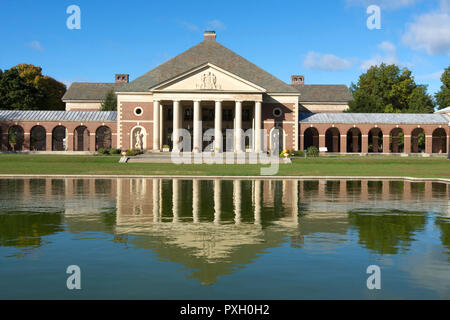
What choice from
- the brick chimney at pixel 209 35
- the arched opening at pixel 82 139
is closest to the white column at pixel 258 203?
the brick chimney at pixel 209 35

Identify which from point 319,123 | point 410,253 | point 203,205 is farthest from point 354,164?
point 410,253

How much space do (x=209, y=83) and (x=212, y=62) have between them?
4.24 metres

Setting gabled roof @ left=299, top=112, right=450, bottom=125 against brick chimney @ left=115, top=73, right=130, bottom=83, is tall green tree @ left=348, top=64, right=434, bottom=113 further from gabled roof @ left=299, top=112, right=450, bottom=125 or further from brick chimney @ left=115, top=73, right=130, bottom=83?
brick chimney @ left=115, top=73, right=130, bottom=83

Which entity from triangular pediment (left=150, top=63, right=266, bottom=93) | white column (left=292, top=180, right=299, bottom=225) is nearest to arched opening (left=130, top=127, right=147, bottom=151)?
triangular pediment (left=150, top=63, right=266, bottom=93)

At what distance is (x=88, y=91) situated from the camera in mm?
92812

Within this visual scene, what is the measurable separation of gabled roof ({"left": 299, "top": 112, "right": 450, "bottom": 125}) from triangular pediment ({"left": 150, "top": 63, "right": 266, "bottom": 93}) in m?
12.2

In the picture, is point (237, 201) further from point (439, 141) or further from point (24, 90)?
point (24, 90)

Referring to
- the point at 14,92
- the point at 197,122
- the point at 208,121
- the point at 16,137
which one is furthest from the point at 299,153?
the point at 14,92

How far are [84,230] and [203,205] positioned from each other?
19.8 feet

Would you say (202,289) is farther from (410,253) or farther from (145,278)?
(410,253)

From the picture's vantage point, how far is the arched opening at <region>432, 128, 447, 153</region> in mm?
76812

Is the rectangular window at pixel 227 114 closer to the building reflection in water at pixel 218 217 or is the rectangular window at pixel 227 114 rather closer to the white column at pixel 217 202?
the white column at pixel 217 202
